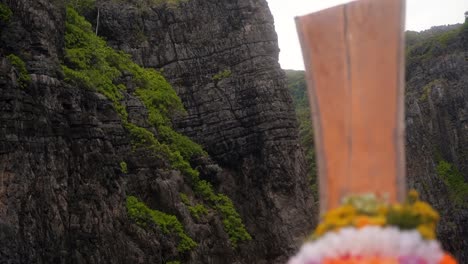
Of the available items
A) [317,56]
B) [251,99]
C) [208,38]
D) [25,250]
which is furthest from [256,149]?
[317,56]

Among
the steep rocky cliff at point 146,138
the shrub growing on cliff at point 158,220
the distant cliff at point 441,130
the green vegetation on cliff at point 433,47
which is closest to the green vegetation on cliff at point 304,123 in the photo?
the distant cliff at point 441,130

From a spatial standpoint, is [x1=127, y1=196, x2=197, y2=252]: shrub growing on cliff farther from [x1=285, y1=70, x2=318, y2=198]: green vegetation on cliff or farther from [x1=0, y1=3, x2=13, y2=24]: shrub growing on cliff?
[x1=285, y1=70, x2=318, y2=198]: green vegetation on cliff

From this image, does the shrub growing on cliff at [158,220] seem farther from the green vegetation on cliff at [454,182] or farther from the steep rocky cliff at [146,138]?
the green vegetation on cliff at [454,182]

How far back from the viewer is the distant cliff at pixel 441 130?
120 feet

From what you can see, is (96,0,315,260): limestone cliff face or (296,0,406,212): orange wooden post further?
(96,0,315,260): limestone cliff face

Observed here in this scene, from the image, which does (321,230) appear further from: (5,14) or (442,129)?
(442,129)

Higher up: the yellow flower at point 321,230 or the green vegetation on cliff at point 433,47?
the green vegetation on cliff at point 433,47

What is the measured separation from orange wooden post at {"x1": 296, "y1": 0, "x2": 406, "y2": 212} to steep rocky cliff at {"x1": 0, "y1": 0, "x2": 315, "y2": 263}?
866 centimetres

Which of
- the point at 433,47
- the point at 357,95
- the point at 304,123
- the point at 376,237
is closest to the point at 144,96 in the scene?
the point at 357,95

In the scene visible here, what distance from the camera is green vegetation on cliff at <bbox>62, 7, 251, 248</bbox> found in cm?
1916

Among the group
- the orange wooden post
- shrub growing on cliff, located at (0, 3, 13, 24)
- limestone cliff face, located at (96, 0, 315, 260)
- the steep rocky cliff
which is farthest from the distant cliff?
the orange wooden post

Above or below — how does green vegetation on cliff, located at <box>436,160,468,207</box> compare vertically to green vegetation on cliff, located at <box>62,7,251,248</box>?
below

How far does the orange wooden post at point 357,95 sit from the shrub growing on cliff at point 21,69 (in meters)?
10.4

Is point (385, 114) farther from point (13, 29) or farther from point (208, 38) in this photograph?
point (208, 38)
